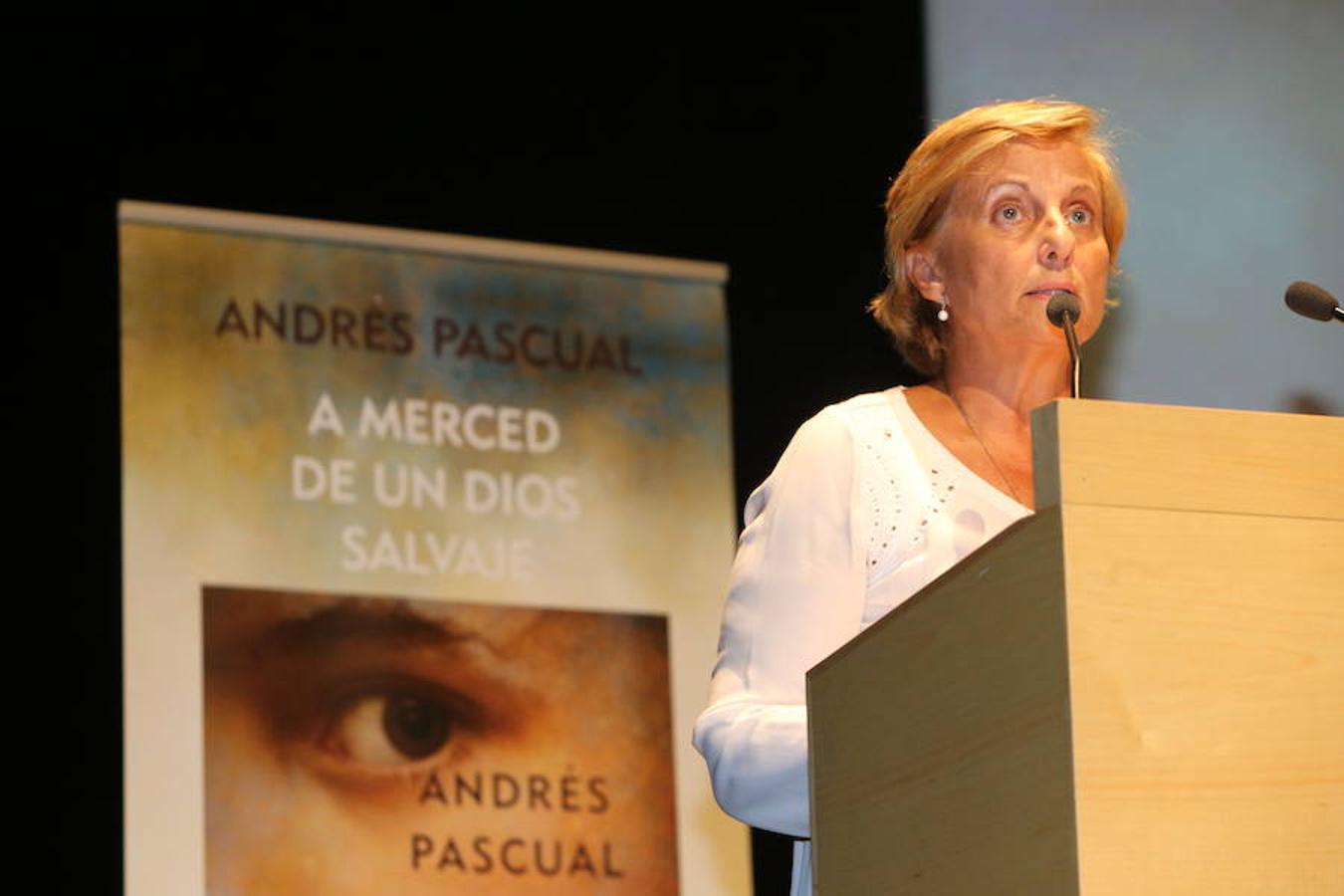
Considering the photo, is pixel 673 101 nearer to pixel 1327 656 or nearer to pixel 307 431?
pixel 307 431

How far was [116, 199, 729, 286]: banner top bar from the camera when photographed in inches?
163

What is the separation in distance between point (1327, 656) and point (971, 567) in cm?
22

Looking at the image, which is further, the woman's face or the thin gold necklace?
the woman's face

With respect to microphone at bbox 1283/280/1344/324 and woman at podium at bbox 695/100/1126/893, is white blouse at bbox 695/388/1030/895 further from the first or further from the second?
microphone at bbox 1283/280/1344/324

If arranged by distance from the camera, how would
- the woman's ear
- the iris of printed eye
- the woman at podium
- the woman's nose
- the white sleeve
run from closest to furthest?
1. the white sleeve
2. the woman at podium
3. the woman's nose
4. the woman's ear
5. the iris of printed eye

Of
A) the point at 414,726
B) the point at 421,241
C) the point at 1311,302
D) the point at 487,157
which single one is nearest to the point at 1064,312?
the point at 1311,302

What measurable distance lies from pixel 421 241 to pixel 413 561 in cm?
59

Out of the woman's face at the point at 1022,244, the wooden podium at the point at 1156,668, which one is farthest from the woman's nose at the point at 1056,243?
the wooden podium at the point at 1156,668

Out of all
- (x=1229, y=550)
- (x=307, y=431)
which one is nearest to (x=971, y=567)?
(x=1229, y=550)

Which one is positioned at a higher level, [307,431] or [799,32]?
[799,32]

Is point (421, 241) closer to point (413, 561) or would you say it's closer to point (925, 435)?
point (413, 561)

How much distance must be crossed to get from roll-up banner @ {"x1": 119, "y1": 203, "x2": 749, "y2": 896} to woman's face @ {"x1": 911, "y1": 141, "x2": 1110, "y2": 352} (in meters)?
1.89

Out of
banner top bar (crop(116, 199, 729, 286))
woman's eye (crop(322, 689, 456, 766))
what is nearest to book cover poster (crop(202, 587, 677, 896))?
woman's eye (crop(322, 689, 456, 766))

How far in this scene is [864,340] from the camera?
183 inches
